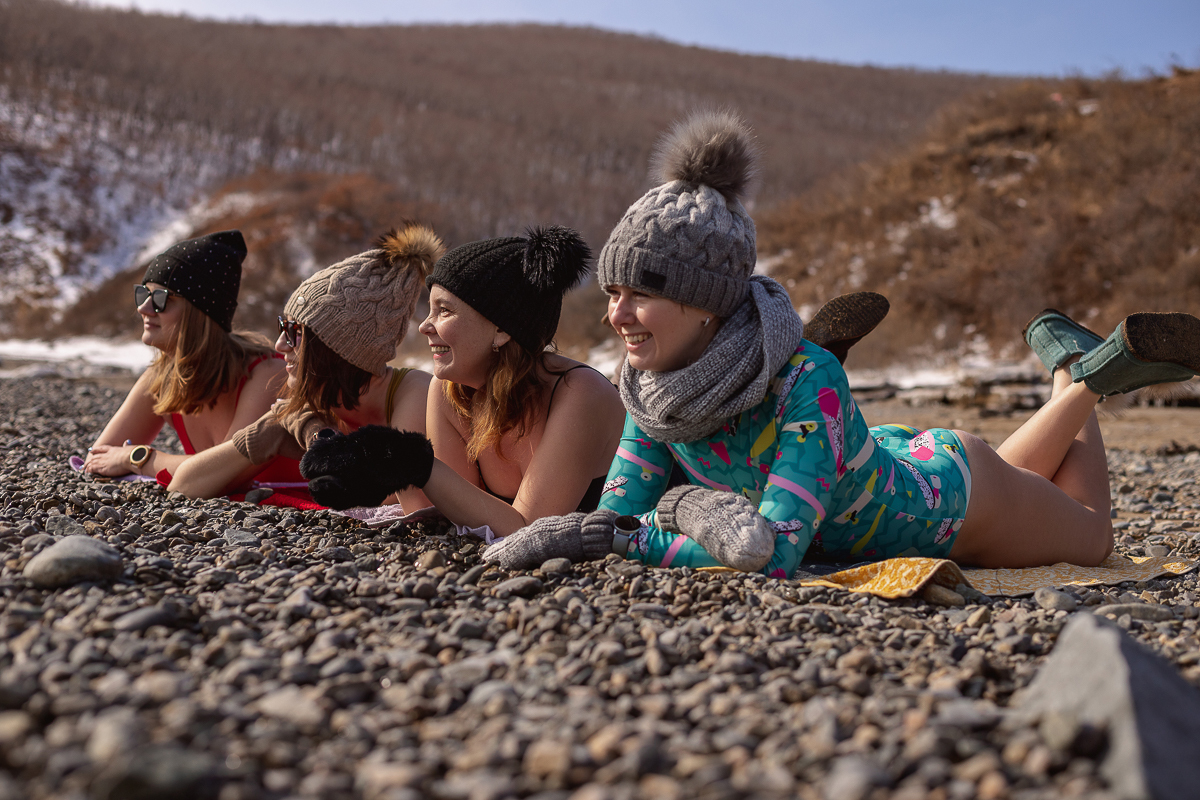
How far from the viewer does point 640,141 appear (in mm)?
40062

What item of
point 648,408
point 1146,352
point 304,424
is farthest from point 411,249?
point 1146,352

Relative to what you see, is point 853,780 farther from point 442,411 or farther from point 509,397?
point 442,411

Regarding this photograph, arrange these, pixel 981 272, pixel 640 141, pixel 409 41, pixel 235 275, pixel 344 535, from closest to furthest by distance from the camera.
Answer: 1. pixel 344 535
2. pixel 235 275
3. pixel 981 272
4. pixel 640 141
5. pixel 409 41

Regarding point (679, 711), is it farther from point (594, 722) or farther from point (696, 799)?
point (696, 799)

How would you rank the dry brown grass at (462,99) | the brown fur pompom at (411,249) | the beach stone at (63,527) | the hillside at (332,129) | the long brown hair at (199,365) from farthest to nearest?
the dry brown grass at (462,99) < the hillside at (332,129) < the long brown hair at (199,365) < the brown fur pompom at (411,249) < the beach stone at (63,527)

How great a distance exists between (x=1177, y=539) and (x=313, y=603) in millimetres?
4397

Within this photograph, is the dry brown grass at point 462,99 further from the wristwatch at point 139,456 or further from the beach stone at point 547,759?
the beach stone at point 547,759

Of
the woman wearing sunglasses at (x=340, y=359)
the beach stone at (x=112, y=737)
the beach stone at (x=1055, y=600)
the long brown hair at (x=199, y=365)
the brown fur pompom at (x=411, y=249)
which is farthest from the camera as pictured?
the long brown hair at (x=199, y=365)

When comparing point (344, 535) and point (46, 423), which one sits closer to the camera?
point (344, 535)

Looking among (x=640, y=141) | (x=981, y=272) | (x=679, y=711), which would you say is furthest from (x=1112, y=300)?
(x=640, y=141)

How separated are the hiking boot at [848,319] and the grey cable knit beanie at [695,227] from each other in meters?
0.99

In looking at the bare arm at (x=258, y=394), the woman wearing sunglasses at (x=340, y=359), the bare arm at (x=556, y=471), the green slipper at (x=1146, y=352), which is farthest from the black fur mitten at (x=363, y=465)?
the green slipper at (x=1146, y=352)

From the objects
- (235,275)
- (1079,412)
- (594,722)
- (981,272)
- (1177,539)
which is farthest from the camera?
(981,272)

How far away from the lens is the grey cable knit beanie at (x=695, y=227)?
2936 millimetres
